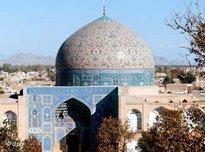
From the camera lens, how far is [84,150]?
686 inches

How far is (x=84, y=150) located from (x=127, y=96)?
88.7 inches

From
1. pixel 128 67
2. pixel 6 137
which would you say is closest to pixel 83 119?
pixel 128 67

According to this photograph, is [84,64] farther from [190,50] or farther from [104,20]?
[190,50]

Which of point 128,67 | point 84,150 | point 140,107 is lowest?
point 84,150

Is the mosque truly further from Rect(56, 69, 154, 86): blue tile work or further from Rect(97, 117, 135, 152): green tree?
Rect(97, 117, 135, 152): green tree

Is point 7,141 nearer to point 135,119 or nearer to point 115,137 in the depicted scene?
point 115,137

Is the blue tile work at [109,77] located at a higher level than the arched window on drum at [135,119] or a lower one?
higher

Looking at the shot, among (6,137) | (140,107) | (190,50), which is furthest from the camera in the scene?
(140,107)

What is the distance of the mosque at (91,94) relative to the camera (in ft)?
53.9

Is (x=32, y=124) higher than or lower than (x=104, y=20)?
lower

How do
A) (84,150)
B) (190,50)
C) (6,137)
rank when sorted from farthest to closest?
(84,150) < (6,137) < (190,50)

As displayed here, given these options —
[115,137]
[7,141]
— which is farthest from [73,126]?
[7,141]

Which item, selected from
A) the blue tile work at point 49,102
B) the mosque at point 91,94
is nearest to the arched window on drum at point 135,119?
the mosque at point 91,94

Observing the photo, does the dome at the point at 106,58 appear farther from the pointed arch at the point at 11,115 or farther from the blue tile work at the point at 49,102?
the pointed arch at the point at 11,115
